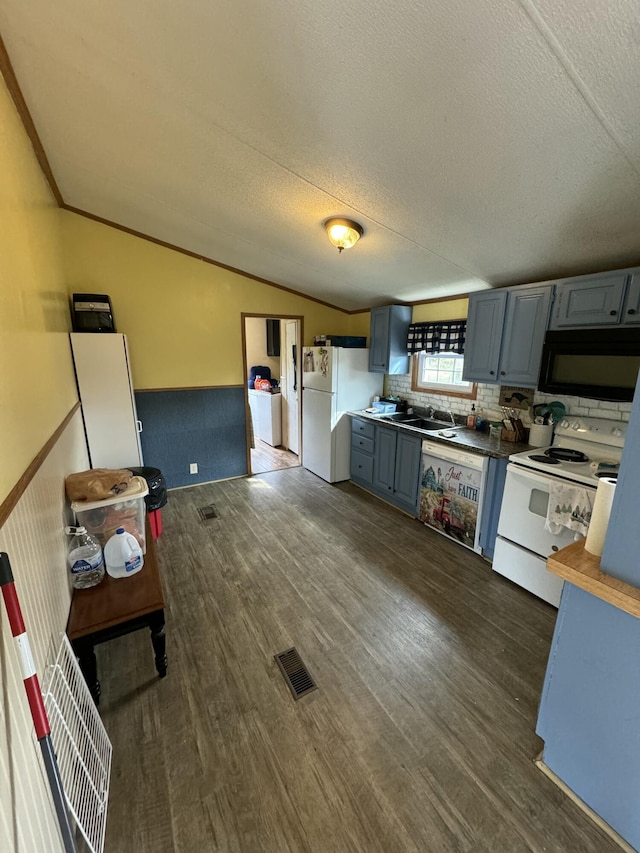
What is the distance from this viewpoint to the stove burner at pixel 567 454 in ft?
7.64

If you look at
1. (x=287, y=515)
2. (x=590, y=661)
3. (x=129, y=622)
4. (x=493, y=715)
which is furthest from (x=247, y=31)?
(x=287, y=515)

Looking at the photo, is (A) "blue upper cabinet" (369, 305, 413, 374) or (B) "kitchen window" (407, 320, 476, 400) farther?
(A) "blue upper cabinet" (369, 305, 413, 374)

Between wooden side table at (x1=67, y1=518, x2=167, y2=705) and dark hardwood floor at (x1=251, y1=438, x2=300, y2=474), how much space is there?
2.81m

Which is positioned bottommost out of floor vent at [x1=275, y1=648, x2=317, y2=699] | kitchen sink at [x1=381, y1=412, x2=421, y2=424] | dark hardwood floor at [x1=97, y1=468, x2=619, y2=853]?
dark hardwood floor at [x1=97, y1=468, x2=619, y2=853]

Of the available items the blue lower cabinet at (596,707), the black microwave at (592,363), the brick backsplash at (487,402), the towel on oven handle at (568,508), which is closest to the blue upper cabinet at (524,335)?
the black microwave at (592,363)

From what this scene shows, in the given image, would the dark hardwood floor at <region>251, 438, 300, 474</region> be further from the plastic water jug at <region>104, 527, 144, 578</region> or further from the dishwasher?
the plastic water jug at <region>104, 527, 144, 578</region>

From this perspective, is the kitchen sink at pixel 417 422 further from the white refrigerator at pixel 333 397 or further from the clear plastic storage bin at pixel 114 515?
the clear plastic storage bin at pixel 114 515

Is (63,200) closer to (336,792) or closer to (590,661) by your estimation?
(336,792)

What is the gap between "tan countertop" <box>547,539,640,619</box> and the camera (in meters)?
1.07

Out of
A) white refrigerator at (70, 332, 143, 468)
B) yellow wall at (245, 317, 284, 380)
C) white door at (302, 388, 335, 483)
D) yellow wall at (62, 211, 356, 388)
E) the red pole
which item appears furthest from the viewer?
yellow wall at (245, 317, 284, 380)

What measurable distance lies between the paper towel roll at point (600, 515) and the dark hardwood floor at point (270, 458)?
12.3ft

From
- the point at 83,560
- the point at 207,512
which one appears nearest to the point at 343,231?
the point at 83,560

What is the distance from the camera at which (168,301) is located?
3592 millimetres

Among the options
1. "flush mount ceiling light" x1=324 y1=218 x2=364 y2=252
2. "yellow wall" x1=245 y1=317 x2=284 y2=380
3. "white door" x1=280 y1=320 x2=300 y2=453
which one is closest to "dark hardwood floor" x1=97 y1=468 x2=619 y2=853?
"flush mount ceiling light" x1=324 y1=218 x2=364 y2=252
